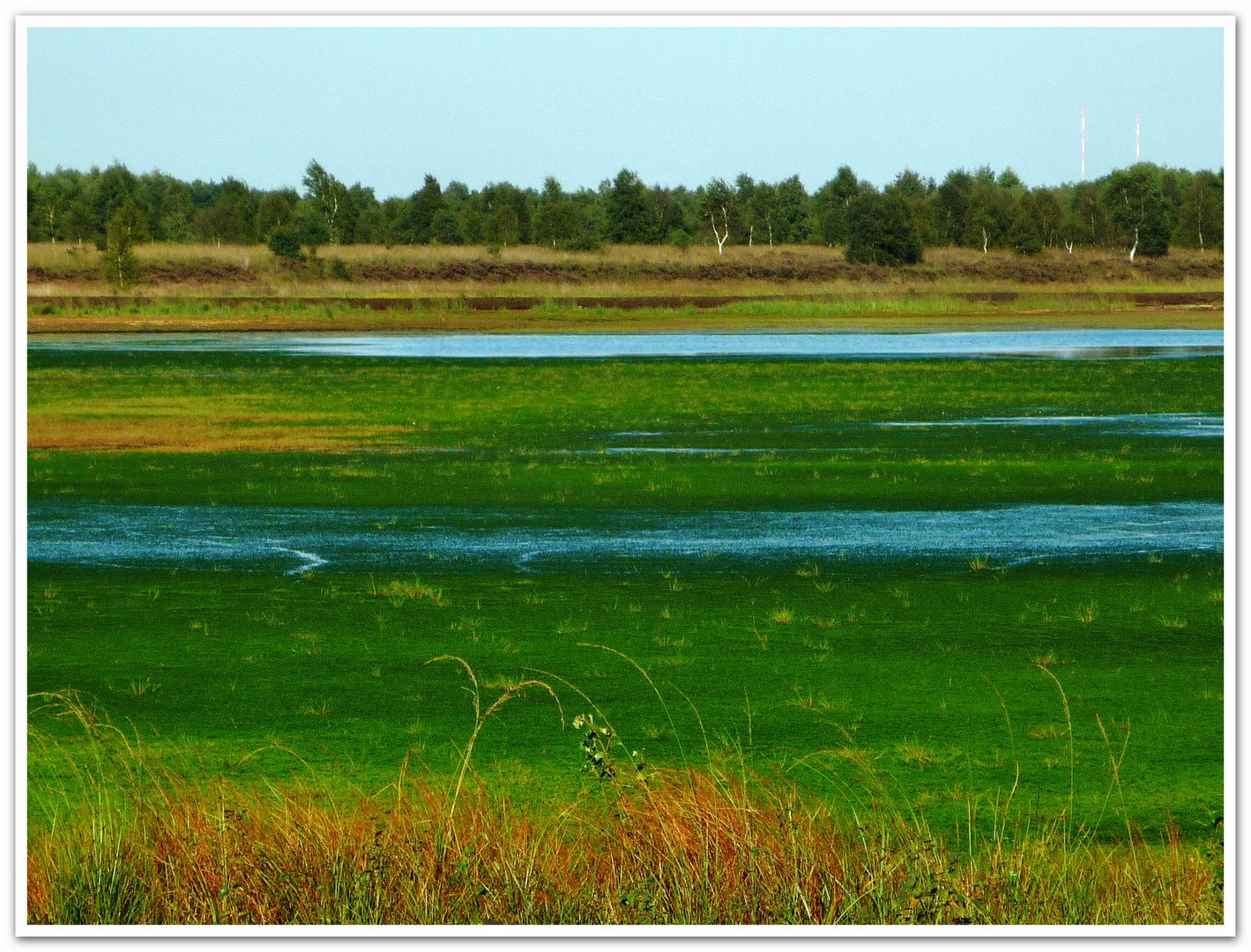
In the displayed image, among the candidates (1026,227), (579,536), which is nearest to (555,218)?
(1026,227)

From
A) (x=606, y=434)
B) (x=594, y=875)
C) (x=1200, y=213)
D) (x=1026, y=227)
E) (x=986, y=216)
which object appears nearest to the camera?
(x=594, y=875)

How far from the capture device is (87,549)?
18.2 meters

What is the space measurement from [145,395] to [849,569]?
22500 millimetres

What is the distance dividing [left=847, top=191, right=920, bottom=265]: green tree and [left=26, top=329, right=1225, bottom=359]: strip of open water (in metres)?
8.91

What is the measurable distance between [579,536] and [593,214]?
53617 mm

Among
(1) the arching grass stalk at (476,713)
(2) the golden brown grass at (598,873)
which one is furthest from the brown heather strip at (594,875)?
(1) the arching grass stalk at (476,713)

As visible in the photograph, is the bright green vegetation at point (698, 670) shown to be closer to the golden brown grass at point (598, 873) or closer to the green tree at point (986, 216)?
the golden brown grass at point (598, 873)

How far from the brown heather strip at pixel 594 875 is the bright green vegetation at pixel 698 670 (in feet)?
4.34

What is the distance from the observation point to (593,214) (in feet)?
234

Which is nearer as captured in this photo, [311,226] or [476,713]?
[476,713]

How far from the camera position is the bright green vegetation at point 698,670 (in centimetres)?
1079

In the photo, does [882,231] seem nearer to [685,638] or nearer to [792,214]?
[792,214]

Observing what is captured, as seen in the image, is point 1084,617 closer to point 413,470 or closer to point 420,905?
point 420,905

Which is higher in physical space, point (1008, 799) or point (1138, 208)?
point (1138, 208)
